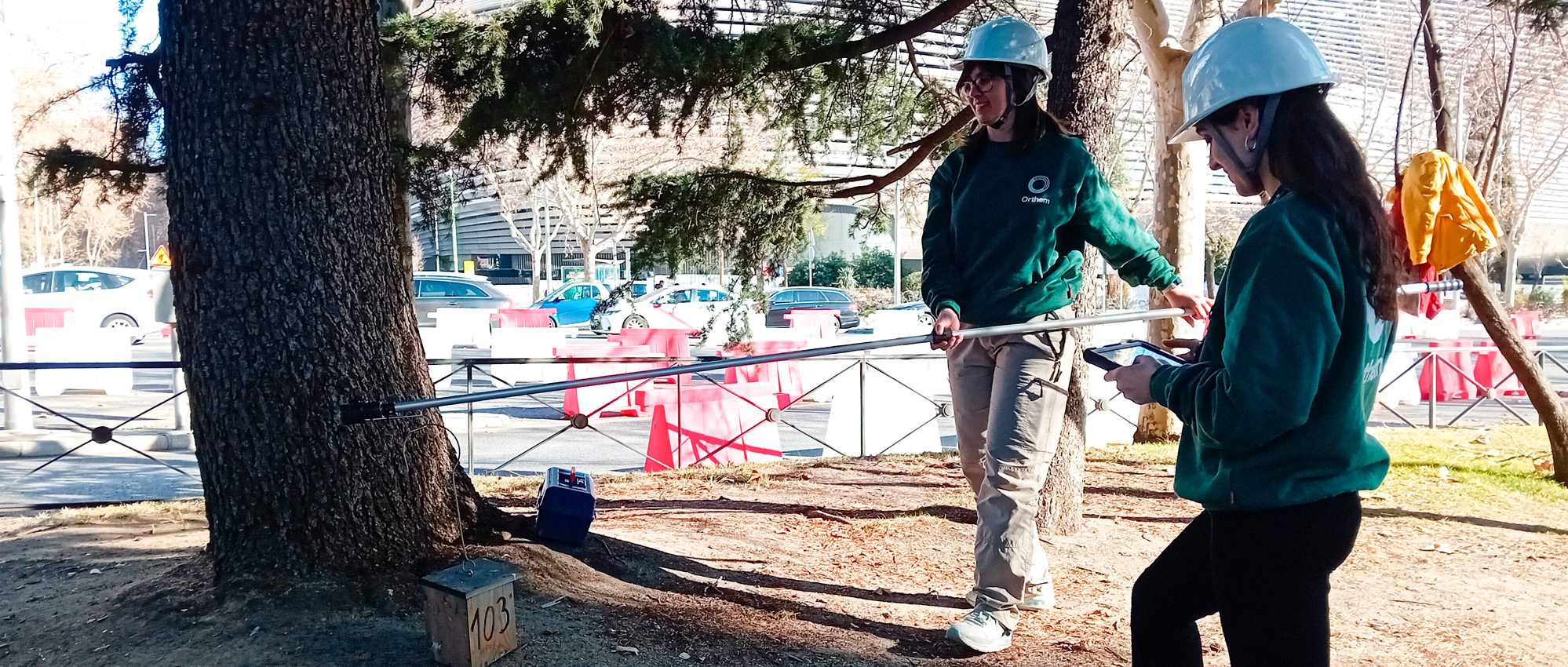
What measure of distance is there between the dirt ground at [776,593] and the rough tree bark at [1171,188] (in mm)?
3421

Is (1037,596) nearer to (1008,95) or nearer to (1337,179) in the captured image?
(1008,95)

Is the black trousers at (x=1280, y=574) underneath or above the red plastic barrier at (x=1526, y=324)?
above

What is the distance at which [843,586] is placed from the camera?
397 cm

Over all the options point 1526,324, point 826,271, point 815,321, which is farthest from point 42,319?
point 1526,324

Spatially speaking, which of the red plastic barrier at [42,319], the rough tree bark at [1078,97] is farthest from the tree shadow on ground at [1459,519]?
the red plastic barrier at [42,319]

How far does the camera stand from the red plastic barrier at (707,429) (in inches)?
344

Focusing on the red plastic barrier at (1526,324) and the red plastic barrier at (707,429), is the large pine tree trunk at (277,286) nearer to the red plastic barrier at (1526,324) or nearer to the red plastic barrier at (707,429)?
the red plastic barrier at (707,429)

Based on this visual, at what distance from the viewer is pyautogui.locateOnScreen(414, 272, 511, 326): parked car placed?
2761 cm

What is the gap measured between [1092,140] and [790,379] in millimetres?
8365

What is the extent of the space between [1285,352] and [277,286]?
2.78 m

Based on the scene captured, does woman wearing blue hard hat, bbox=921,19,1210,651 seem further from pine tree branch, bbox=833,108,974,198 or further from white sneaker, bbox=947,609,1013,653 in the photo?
pine tree branch, bbox=833,108,974,198

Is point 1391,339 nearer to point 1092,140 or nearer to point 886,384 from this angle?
point 1092,140

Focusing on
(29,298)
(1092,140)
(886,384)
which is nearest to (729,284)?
(1092,140)

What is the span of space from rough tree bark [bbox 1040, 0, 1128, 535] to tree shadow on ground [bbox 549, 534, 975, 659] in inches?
43.0
